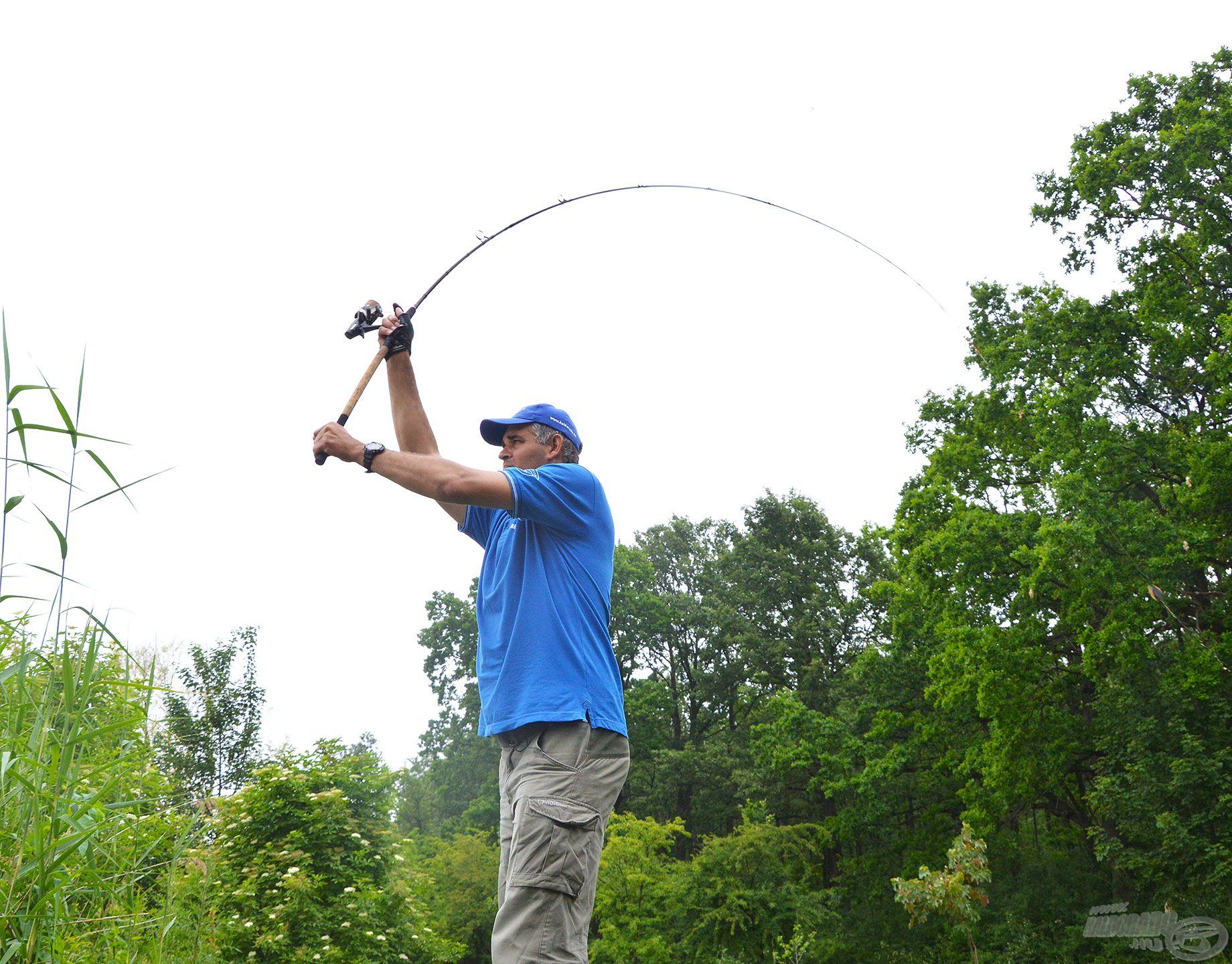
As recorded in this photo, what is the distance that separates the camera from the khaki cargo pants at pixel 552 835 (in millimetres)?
2514

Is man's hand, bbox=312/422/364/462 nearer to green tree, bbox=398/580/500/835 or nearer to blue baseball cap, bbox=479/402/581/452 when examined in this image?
blue baseball cap, bbox=479/402/581/452

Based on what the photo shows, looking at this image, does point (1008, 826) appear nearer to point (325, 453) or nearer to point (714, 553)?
point (714, 553)

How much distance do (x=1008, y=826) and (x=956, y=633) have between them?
13.2 meters

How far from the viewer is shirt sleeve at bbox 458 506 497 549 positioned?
339 centimetres

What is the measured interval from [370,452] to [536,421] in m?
0.55

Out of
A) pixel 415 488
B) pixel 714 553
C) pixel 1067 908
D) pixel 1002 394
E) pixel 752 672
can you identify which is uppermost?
pixel 714 553

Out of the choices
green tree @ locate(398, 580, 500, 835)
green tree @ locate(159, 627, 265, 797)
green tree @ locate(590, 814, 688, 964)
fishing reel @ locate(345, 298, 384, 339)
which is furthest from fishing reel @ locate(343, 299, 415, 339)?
green tree @ locate(398, 580, 500, 835)

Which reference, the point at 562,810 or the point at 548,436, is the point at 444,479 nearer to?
the point at 548,436

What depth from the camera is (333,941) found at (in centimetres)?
1447

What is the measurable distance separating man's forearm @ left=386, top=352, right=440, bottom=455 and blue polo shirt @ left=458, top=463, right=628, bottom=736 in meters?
0.58

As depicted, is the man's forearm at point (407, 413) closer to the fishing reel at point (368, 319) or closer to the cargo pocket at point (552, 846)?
the fishing reel at point (368, 319)

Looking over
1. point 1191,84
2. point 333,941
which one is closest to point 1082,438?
point 1191,84

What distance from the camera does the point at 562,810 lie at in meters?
2.60

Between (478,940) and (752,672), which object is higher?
(752,672)
